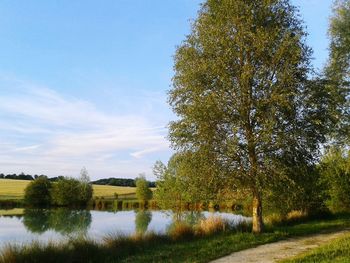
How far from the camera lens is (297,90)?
64.4ft

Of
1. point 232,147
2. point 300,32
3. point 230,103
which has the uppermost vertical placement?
point 300,32

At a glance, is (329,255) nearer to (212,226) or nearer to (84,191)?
(212,226)

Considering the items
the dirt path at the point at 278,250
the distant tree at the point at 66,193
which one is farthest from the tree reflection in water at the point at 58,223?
the distant tree at the point at 66,193

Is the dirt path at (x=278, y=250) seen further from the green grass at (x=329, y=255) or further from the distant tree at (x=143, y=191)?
the distant tree at (x=143, y=191)

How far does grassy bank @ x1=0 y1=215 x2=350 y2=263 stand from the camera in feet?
45.4

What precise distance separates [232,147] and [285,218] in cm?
902

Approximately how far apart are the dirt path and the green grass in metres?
0.67

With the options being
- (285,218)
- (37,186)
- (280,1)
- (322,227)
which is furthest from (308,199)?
(37,186)

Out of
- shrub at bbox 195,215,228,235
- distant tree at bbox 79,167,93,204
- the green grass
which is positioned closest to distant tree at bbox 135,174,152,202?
distant tree at bbox 79,167,93,204

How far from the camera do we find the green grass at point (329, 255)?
12.2 meters

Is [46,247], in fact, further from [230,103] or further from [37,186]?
[37,186]

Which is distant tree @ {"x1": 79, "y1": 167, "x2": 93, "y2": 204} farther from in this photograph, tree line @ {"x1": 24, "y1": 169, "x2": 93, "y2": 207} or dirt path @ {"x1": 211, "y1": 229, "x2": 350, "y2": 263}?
dirt path @ {"x1": 211, "y1": 229, "x2": 350, "y2": 263}

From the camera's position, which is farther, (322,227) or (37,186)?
(37,186)

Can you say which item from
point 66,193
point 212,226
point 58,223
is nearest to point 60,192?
point 66,193
